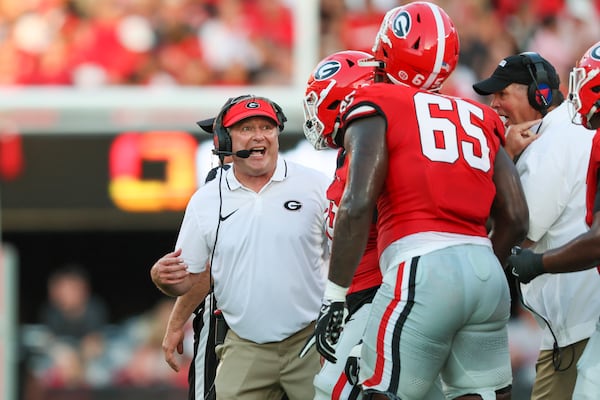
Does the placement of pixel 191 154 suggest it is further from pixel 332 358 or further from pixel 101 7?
pixel 332 358

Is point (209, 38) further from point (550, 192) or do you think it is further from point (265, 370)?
point (550, 192)

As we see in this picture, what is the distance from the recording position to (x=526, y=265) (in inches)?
192

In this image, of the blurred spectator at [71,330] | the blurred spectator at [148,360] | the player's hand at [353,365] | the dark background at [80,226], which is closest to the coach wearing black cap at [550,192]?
the player's hand at [353,365]

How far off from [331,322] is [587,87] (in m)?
1.46

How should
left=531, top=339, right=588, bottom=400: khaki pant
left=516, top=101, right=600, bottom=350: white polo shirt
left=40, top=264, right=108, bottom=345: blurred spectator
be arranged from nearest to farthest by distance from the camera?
left=516, top=101, right=600, bottom=350: white polo shirt, left=531, top=339, right=588, bottom=400: khaki pant, left=40, top=264, right=108, bottom=345: blurred spectator

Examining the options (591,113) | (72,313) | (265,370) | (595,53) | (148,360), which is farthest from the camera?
(72,313)

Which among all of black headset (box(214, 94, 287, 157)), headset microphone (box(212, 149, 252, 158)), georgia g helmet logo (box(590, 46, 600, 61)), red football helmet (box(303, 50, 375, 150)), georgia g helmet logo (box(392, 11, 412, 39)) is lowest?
headset microphone (box(212, 149, 252, 158))

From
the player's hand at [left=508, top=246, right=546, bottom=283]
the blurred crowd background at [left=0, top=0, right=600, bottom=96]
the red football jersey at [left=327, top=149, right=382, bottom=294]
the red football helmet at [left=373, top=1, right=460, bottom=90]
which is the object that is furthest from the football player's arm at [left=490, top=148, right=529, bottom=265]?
the blurred crowd background at [left=0, top=0, right=600, bottom=96]

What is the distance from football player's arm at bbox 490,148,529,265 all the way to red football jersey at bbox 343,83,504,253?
118mm

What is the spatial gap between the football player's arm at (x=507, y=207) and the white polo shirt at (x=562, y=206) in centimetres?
47

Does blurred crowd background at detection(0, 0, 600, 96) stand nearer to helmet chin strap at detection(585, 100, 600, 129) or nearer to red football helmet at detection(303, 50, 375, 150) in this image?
red football helmet at detection(303, 50, 375, 150)

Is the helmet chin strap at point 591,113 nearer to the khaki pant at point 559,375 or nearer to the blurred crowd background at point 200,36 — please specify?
the khaki pant at point 559,375

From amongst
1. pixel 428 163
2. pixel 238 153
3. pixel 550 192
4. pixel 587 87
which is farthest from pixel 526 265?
pixel 238 153

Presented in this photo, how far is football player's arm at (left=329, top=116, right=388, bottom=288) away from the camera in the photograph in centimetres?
448
